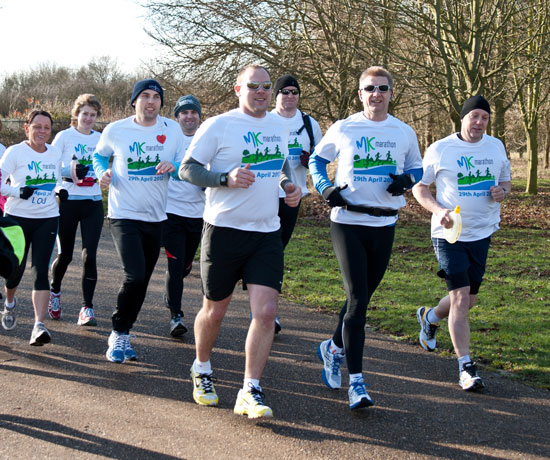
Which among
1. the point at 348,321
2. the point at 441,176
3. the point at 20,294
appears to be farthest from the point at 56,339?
the point at 441,176

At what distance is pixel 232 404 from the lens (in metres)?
4.56

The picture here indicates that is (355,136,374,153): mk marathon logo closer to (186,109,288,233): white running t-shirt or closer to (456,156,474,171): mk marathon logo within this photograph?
(186,109,288,233): white running t-shirt

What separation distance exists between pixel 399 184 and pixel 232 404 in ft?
6.45

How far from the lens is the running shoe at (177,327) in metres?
6.23

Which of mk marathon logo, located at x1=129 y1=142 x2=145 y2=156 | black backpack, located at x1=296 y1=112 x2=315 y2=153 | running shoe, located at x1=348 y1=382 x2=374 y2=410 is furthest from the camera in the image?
black backpack, located at x1=296 y1=112 x2=315 y2=153

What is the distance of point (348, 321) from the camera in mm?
4676

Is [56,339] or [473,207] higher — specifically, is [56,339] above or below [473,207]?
below

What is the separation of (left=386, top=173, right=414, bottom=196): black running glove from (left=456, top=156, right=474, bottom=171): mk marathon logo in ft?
2.51

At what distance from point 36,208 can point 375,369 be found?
11.1 feet

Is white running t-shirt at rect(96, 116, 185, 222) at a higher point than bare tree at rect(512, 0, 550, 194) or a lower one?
lower

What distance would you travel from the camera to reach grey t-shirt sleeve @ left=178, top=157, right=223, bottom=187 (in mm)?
4254

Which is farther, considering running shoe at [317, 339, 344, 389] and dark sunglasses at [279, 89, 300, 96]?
dark sunglasses at [279, 89, 300, 96]

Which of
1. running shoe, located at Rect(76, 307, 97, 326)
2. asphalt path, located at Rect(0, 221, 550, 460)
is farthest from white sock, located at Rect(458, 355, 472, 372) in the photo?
running shoe, located at Rect(76, 307, 97, 326)

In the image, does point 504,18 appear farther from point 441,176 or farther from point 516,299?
point 441,176
